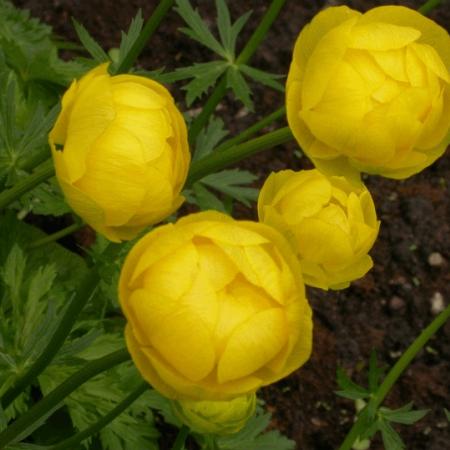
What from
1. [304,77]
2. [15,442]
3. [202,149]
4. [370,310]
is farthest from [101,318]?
[304,77]

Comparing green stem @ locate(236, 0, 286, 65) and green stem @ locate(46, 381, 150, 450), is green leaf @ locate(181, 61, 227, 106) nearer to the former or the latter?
green stem @ locate(236, 0, 286, 65)

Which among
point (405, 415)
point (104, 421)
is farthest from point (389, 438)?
point (104, 421)

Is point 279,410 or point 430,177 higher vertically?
point 430,177

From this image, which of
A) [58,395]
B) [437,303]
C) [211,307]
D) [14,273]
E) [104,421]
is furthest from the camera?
[437,303]

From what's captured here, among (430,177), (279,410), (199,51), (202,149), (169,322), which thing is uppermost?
(169,322)

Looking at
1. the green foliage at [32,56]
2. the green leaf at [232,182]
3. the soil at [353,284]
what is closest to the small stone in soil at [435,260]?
the soil at [353,284]

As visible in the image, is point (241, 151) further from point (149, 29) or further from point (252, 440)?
point (252, 440)

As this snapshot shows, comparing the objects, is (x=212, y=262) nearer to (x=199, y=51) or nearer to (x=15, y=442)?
(x=15, y=442)
